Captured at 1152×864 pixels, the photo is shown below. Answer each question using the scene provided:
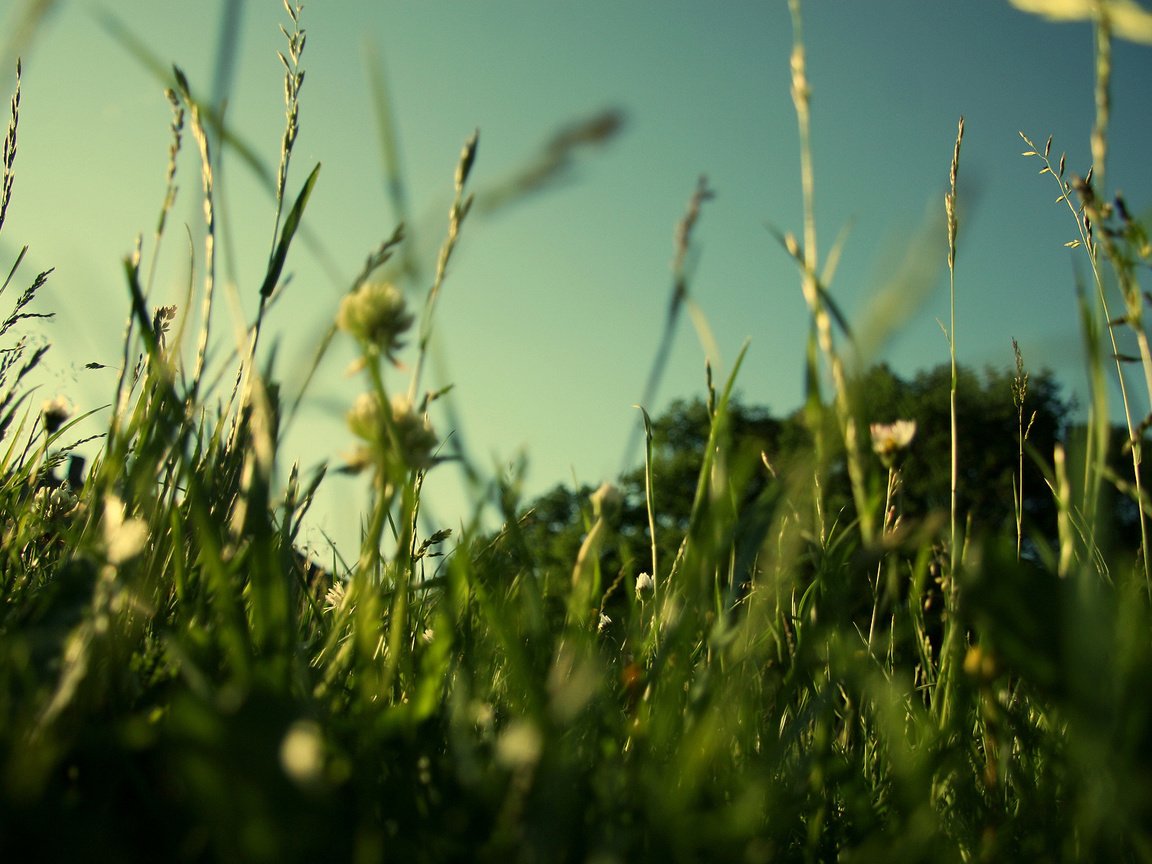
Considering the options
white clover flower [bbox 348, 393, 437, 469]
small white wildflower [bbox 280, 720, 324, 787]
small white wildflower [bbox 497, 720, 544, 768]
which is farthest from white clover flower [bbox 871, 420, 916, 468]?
small white wildflower [bbox 280, 720, 324, 787]

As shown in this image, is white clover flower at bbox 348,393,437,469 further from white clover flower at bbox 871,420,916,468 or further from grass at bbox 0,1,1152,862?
white clover flower at bbox 871,420,916,468

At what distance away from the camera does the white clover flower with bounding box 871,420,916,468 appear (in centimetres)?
109

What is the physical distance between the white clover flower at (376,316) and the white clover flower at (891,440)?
2.18ft

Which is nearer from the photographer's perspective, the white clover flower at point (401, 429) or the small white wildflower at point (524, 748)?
the small white wildflower at point (524, 748)

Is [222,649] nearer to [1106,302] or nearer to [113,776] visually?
[113,776]

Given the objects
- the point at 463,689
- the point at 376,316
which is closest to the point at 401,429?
the point at 376,316

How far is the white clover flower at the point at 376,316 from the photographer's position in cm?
71

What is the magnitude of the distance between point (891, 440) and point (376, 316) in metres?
0.86

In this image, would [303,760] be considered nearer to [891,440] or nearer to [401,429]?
[401,429]

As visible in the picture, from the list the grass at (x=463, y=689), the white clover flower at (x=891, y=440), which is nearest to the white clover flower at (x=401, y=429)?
the grass at (x=463, y=689)

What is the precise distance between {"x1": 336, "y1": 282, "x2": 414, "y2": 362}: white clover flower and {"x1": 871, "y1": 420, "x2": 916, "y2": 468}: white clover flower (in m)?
0.66

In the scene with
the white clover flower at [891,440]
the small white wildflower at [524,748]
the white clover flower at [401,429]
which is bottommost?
the small white wildflower at [524,748]

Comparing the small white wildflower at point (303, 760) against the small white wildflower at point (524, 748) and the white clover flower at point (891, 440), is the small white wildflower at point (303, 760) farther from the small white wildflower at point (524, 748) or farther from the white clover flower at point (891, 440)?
the white clover flower at point (891, 440)

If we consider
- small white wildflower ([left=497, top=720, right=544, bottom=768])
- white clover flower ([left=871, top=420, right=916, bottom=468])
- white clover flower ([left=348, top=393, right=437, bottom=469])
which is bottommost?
small white wildflower ([left=497, top=720, right=544, bottom=768])
